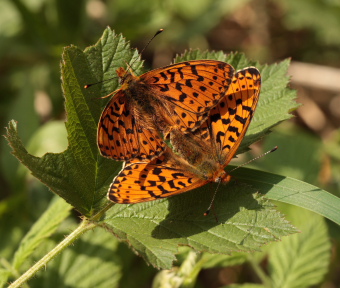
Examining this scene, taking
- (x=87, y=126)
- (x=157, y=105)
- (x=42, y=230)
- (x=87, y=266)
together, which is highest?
(x=87, y=126)

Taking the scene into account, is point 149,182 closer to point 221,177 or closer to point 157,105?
point 221,177

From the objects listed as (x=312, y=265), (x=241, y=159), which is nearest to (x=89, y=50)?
(x=312, y=265)

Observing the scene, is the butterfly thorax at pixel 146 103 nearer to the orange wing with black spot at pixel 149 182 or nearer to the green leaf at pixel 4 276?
the orange wing with black spot at pixel 149 182

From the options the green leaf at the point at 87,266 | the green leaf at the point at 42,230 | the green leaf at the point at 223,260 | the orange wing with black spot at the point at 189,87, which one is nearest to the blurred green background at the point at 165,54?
the green leaf at the point at 87,266

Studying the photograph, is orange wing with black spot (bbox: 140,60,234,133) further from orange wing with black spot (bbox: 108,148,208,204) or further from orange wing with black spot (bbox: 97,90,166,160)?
orange wing with black spot (bbox: 108,148,208,204)

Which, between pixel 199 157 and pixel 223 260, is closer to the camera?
pixel 199 157

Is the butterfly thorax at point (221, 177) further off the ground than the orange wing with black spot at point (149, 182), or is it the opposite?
the orange wing with black spot at point (149, 182)

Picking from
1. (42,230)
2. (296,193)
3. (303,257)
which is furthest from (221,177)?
(303,257)
